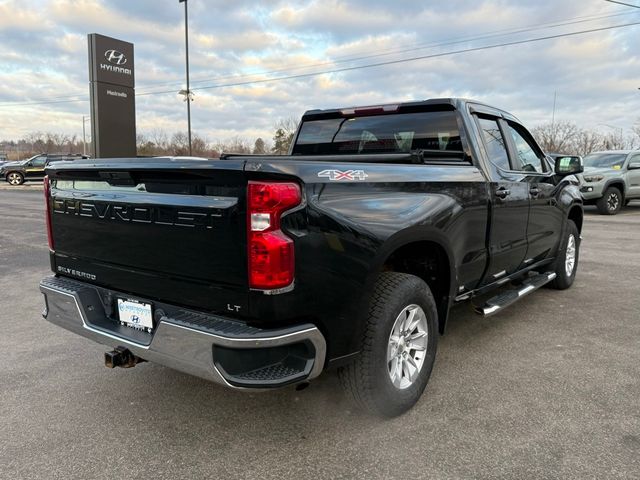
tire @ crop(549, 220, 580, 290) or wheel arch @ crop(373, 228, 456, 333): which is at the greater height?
wheel arch @ crop(373, 228, 456, 333)

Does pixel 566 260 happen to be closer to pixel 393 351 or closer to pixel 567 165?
pixel 567 165

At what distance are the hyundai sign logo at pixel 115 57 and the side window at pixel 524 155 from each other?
14362 millimetres

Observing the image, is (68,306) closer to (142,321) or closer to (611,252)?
(142,321)

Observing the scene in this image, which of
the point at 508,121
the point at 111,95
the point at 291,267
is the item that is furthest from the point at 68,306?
the point at 111,95

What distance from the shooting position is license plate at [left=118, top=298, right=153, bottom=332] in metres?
2.71

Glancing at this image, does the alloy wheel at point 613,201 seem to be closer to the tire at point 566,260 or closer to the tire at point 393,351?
the tire at point 566,260

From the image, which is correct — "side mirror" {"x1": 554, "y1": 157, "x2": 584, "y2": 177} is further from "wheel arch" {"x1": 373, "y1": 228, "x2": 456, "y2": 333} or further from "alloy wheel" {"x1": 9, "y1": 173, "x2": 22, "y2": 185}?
"alloy wheel" {"x1": 9, "y1": 173, "x2": 22, "y2": 185}

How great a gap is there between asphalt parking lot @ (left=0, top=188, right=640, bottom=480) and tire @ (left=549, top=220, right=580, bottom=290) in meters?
1.17

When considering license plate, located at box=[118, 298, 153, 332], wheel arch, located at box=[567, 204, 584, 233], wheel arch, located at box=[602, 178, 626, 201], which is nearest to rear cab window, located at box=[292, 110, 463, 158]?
license plate, located at box=[118, 298, 153, 332]

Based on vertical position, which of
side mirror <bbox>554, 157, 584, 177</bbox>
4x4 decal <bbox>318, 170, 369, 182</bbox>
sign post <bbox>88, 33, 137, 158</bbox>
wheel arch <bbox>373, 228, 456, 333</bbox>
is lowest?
wheel arch <bbox>373, 228, 456, 333</bbox>

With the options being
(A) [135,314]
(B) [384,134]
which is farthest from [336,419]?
(B) [384,134]

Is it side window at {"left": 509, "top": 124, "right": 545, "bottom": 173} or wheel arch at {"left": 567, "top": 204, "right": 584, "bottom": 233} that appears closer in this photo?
side window at {"left": 509, "top": 124, "right": 545, "bottom": 173}

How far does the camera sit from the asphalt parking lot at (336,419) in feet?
8.36

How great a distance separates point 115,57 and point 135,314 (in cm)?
1531
